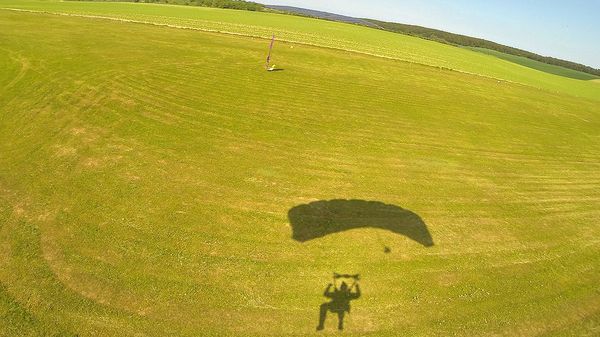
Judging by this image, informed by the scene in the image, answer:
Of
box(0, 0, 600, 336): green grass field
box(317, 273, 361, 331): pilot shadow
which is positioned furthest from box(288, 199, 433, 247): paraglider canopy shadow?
box(317, 273, 361, 331): pilot shadow

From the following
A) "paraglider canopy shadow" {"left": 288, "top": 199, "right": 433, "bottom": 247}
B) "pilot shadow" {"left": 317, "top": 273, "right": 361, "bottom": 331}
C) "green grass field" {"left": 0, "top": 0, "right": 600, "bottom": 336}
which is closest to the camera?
"pilot shadow" {"left": 317, "top": 273, "right": 361, "bottom": 331}

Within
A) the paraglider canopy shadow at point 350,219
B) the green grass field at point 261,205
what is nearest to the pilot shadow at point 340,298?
the green grass field at point 261,205

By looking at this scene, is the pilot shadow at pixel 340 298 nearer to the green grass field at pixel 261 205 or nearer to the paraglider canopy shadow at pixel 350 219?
the green grass field at pixel 261 205

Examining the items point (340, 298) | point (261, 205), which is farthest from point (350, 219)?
point (340, 298)

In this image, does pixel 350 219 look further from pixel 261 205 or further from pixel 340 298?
pixel 340 298

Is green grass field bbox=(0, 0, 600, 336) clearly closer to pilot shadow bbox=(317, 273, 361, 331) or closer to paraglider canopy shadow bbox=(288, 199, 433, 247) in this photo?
pilot shadow bbox=(317, 273, 361, 331)

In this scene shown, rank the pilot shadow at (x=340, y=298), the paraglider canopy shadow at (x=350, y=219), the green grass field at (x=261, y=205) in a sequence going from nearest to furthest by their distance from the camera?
1. the pilot shadow at (x=340, y=298)
2. the green grass field at (x=261, y=205)
3. the paraglider canopy shadow at (x=350, y=219)

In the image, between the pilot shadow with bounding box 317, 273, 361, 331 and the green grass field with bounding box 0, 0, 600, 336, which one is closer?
the pilot shadow with bounding box 317, 273, 361, 331
